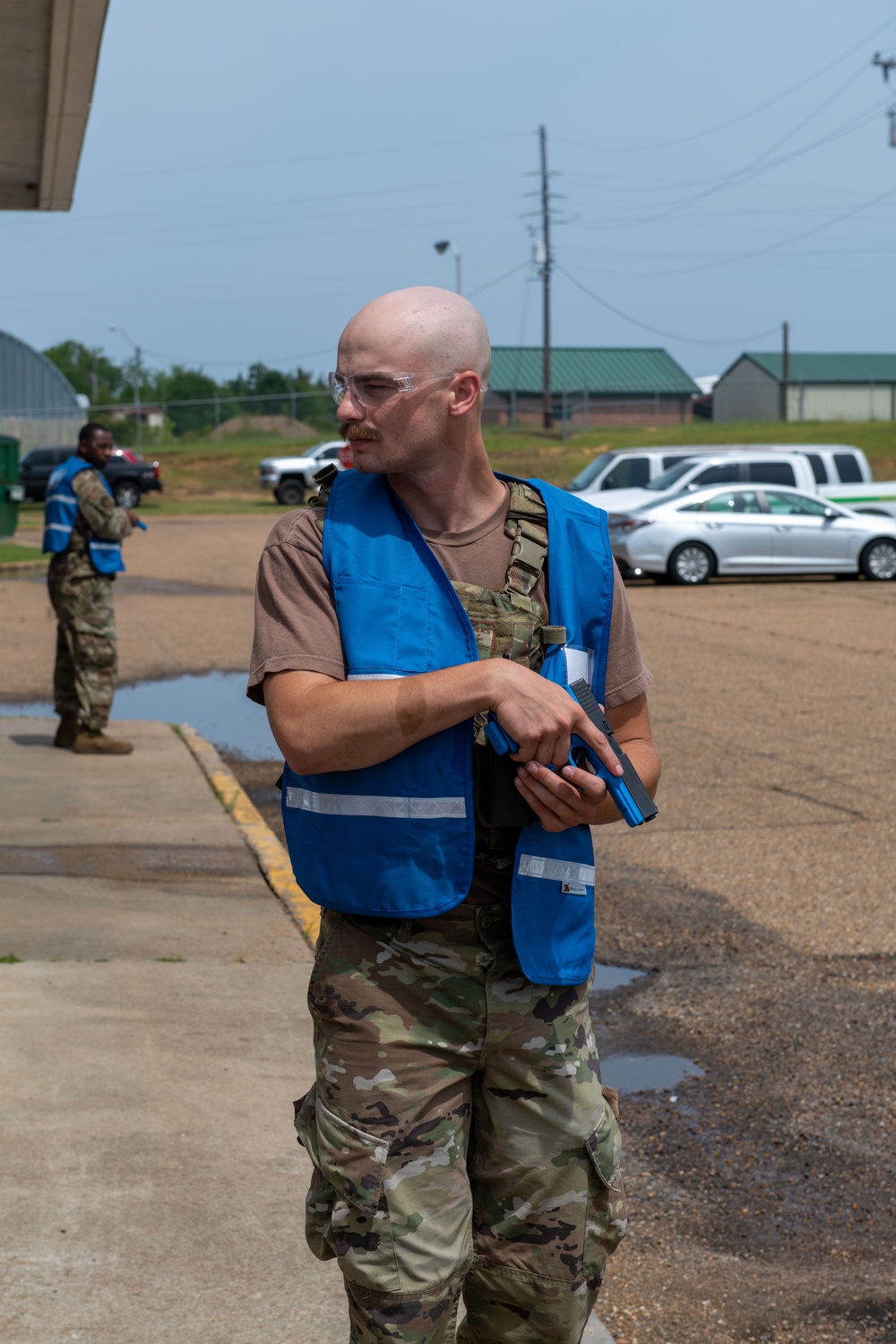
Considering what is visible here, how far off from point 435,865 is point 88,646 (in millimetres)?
7017

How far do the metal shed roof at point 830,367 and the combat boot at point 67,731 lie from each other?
7170cm

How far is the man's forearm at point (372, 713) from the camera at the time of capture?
85.6 inches

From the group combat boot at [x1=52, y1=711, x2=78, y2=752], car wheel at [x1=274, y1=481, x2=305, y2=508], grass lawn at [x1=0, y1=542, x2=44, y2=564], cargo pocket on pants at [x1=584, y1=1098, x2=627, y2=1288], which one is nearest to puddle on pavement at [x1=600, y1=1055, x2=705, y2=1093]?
cargo pocket on pants at [x1=584, y1=1098, x2=627, y2=1288]

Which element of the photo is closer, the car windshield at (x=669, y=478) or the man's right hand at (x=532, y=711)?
the man's right hand at (x=532, y=711)

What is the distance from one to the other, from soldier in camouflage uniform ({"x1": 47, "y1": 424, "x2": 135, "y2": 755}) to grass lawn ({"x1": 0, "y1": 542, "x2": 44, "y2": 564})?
14.6 m

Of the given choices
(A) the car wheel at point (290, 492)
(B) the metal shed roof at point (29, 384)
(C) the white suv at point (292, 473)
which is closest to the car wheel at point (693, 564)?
(C) the white suv at point (292, 473)

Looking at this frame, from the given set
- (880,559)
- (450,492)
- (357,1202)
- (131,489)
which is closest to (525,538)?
(450,492)

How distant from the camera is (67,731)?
9.12 metres

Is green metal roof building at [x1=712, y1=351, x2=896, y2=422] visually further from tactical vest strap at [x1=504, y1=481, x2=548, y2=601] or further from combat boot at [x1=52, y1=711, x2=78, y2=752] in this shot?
tactical vest strap at [x1=504, y1=481, x2=548, y2=601]

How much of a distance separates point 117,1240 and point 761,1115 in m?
1.85

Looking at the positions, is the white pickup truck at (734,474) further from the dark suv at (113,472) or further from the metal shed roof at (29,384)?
the metal shed roof at (29,384)

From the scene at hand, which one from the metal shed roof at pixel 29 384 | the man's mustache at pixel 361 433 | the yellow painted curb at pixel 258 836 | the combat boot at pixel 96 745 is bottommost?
the yellow painted curb at pixel 258 836

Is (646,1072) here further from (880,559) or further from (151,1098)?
(880,559)

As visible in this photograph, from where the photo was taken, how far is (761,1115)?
422 centimetres
